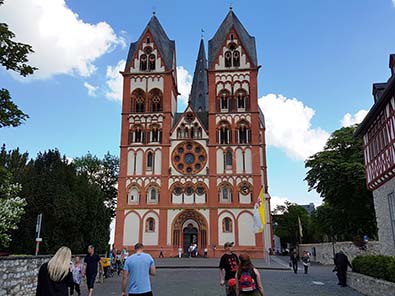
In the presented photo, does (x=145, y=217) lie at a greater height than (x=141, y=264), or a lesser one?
greater

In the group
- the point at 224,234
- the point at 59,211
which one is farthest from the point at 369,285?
the point at 224,234

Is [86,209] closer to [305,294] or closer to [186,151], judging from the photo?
[305,294]

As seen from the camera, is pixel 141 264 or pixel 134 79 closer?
pixel 141 264

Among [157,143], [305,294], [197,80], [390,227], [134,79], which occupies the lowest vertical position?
[305,294]

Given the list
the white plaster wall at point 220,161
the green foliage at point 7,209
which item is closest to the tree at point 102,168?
the white plaster wall at point 220,161

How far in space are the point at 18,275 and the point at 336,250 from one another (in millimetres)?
29185

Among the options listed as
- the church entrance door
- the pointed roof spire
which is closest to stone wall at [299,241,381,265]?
the church entrance door

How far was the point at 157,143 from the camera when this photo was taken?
4712cm

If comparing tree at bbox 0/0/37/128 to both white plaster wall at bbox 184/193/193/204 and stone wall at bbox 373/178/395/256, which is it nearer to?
stone wall at bbox 373/178/395/256

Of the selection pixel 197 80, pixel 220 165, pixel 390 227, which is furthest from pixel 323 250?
pixel 197 80

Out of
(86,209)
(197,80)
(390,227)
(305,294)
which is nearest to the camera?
(305,294)

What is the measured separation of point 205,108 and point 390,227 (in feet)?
146

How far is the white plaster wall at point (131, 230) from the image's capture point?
145 ft

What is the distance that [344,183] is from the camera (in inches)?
1383
